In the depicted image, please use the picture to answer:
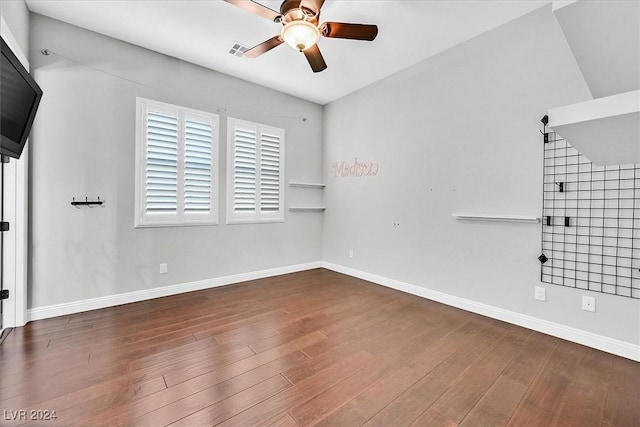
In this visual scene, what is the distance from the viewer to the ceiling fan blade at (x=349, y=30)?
225cm

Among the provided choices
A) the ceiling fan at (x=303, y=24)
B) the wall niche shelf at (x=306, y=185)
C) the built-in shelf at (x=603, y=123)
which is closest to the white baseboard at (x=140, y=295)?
the wall niche shelf at (x=306, y=185)

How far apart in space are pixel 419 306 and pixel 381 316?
1.89 ft

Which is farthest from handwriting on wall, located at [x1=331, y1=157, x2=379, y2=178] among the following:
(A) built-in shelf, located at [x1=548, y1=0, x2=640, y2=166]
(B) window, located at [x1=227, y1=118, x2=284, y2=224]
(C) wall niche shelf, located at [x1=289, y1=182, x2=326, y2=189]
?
(A) built-in shelf, located at [x1=548, y1=0, x2=640, y2=166]

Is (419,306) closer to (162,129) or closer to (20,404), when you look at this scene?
(20,404)

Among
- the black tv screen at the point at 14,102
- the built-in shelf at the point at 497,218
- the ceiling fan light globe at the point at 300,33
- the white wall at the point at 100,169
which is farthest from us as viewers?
the white wall at the point at 100,169

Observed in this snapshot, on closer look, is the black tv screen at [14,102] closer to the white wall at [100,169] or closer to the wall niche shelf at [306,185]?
the white wall at [100,169]

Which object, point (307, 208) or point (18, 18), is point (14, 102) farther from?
point (307, 208)

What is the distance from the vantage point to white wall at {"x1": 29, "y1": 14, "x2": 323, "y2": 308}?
109 inches

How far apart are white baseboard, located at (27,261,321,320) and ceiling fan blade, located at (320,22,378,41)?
10.6ft

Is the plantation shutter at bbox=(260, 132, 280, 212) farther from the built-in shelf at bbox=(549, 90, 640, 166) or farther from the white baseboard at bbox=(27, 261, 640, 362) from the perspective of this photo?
the built-in shelf at bbox=(549, 90, 640, 166)

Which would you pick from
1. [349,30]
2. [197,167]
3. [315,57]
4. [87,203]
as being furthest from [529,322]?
[87,203]

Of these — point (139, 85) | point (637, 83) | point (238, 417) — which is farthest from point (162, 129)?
point (637, 83)

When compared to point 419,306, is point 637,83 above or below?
above

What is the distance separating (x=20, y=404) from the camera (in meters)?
1.59
